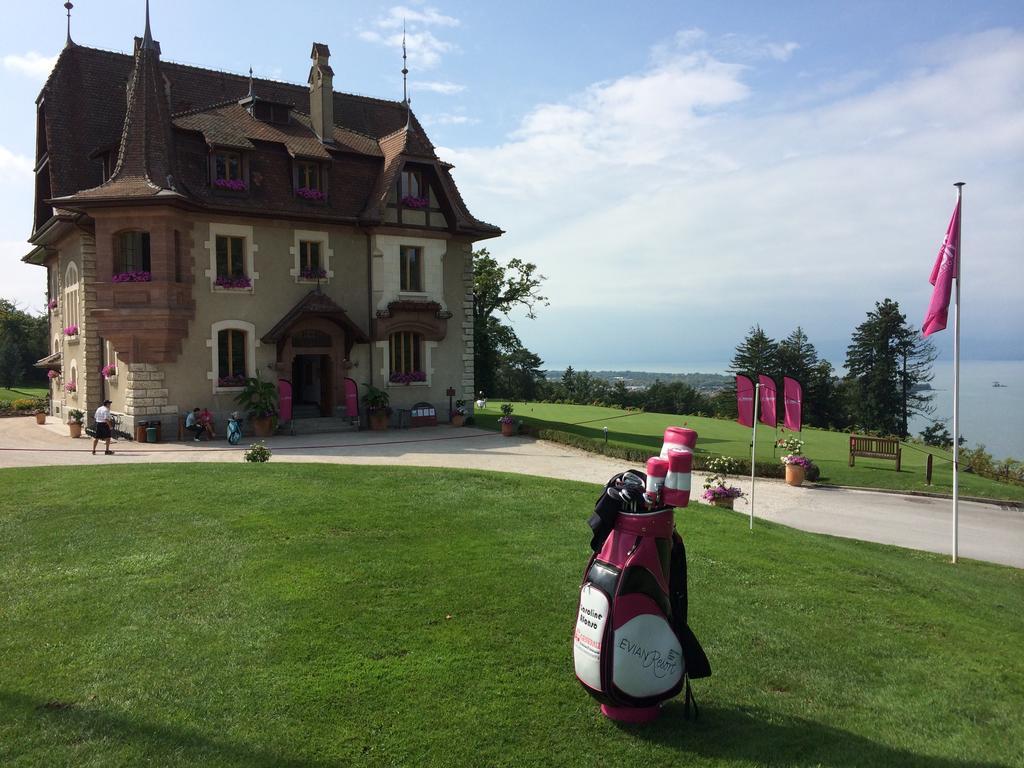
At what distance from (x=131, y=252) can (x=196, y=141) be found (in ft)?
14.3

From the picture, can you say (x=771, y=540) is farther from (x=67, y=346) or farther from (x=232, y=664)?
(x=67, y=346)

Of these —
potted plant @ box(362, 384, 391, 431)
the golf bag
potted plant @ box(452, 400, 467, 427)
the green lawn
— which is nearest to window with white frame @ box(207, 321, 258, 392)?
potted plant @ box(362, 384, 391, 431)

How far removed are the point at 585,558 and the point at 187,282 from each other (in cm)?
1863

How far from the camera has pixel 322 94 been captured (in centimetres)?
2619

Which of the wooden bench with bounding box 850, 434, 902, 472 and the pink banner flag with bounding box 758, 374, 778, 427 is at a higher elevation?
the pink banner flag with bounding box 758, 374, 778, 427

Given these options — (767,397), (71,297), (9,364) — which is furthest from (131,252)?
(9,364)

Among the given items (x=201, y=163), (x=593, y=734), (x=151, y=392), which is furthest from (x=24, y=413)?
(x=593, y=734)

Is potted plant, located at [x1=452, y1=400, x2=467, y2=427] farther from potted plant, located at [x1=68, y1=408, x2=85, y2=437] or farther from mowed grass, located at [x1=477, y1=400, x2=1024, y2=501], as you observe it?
potted plant, located at [x1=68, y1=408, x2=85, y2=437]

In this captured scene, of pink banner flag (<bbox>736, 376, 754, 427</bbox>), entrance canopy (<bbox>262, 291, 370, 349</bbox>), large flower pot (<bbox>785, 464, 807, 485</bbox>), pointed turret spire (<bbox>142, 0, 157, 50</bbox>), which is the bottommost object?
large flower pot (<bbox>785, 464, 807, 485</bbox>)

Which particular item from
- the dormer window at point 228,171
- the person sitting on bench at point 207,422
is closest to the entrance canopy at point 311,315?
the person sitting on bench at point 207,422

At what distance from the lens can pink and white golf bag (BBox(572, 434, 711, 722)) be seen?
4867mm

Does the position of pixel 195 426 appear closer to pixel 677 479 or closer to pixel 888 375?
Answer: pixel 677 479

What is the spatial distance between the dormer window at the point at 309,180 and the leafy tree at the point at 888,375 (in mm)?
49571

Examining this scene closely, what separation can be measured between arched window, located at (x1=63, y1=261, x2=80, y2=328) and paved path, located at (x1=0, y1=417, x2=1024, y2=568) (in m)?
4.06
